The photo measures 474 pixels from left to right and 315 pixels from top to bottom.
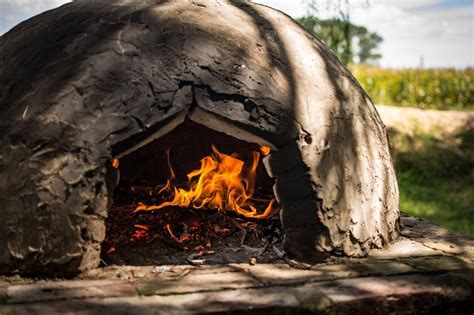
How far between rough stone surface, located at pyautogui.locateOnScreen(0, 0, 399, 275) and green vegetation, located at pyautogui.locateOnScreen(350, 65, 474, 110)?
11969 mm

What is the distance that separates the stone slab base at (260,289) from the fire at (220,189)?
1135 millimetres

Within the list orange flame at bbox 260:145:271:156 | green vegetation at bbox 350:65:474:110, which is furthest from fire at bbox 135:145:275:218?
green vegetation at bbox 350:65:474:110

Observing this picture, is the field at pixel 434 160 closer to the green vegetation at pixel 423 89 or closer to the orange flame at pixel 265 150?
the green vegetation at pixel 423 89

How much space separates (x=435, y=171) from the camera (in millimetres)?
11445

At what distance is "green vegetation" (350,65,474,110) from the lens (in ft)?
53.8

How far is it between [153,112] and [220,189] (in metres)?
1.52

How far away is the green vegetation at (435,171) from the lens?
10.2 m

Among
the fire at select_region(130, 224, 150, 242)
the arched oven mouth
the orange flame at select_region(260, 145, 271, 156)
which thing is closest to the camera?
the arched oven mouth

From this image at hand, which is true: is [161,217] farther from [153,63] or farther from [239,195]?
[153,63]

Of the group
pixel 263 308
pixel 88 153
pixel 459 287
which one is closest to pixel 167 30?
pixel 88 153

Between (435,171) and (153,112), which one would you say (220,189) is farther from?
(435,171)

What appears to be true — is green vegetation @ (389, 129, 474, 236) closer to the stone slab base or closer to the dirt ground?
the dirt ground

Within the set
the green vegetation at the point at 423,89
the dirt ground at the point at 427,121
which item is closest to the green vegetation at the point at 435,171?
the dirt ground at the point at 427,121

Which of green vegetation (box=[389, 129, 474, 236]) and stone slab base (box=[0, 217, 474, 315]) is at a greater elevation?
stone slab base (box=[0, 217, 474, 315])
